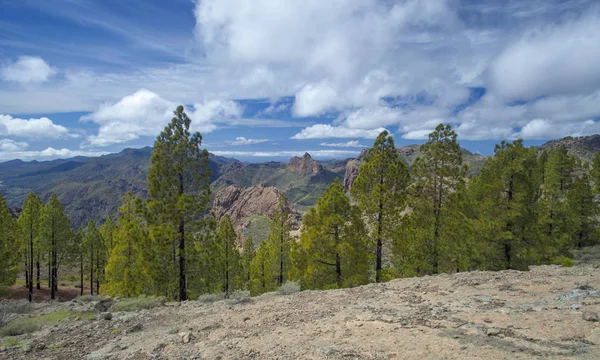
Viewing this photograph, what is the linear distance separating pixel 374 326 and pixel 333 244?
9970mm

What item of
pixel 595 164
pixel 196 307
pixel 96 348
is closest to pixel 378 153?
pixel 196 307

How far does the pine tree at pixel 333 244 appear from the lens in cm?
1856

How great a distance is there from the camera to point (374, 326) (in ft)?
28.0

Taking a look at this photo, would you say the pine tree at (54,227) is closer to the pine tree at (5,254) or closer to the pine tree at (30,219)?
the pine tree at (30,219)

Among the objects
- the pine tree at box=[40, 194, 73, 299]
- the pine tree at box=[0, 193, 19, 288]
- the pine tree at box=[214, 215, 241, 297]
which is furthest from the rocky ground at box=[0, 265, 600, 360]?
the pine tree at box=[40, 194, 73, 299]

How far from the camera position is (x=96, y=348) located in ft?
29.6

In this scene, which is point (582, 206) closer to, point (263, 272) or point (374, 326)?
point (263, 272)

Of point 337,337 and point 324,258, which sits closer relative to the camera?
point 337,337

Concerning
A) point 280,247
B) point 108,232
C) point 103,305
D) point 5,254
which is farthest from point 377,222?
point 108,232

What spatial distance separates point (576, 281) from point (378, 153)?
413 inches

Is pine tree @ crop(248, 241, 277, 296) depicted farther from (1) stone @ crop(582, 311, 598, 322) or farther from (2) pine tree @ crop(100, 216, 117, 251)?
(1) stone @ crop(582, 311, 598, 322)

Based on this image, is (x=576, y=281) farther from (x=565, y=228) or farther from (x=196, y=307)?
(x=565, y=228)

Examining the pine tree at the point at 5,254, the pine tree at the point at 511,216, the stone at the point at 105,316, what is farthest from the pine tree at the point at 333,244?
the pine tree at the point at 5,254

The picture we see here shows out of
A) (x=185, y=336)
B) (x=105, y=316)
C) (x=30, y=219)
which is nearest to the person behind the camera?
(x=185, y=336)
